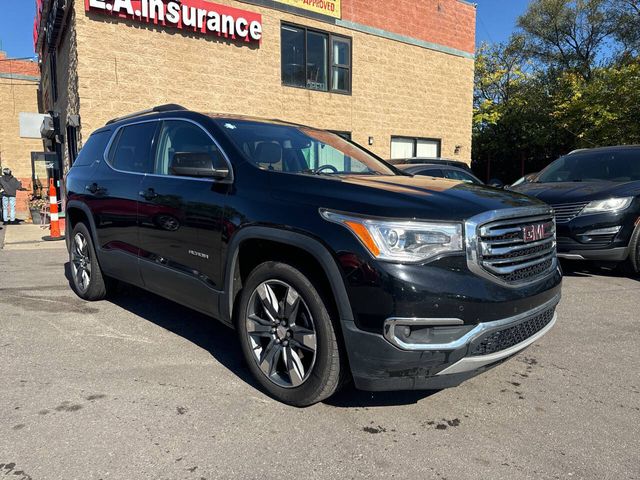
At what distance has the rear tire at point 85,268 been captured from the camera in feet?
16.9

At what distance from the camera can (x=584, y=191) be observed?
6.36m

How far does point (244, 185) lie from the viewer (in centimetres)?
325

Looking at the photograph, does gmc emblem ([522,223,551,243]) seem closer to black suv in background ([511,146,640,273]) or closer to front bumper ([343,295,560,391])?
front bumper ([343,295,560,391])

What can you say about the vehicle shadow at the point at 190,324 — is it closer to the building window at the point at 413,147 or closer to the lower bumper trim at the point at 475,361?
the lower bumper trim at the point at 475,361

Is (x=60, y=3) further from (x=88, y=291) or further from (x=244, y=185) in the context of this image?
(x=244, y=185)

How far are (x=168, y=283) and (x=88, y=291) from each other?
1.94 metres

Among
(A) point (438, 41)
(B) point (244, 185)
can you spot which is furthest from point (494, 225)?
(A) point (438, 41)

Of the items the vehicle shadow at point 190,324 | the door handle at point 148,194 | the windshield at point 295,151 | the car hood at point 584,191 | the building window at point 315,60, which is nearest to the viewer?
the windshield at point 295,151

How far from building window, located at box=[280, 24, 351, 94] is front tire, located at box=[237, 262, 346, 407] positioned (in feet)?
37.2

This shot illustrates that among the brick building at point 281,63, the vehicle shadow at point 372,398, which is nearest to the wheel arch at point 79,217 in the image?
the vehicle shadow at point 372,398

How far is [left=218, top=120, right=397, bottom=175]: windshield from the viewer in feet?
11.7

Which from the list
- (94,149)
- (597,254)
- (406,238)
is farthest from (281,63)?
(406,238)

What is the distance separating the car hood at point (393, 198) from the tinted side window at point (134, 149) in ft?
5.63

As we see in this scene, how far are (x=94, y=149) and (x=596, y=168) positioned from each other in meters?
6.59
